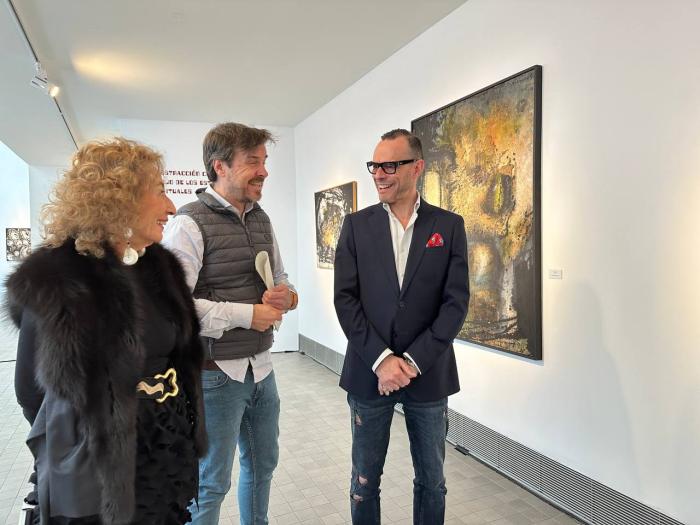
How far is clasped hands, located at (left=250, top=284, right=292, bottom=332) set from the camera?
5.32ft

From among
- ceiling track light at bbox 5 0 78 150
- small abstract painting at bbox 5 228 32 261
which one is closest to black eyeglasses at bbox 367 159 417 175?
ceiling track light at bbox 5 0 78 150

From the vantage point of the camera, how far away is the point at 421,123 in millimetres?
3639

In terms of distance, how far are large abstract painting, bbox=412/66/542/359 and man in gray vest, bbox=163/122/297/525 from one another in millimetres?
1544

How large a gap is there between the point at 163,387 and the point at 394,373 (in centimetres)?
81

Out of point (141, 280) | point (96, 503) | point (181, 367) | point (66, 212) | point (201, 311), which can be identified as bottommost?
point (96, 503)

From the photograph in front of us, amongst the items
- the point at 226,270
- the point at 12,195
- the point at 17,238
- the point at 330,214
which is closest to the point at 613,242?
the point at 226,270

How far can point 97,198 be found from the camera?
115cm

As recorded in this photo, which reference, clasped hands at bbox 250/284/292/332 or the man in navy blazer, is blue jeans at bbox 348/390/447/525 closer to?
the man in navy blazer

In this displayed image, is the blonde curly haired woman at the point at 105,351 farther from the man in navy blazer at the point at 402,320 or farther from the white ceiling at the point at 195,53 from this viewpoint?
the white ceiling at the point at 195,53

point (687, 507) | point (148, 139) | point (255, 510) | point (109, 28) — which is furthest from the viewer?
point (148, 139)

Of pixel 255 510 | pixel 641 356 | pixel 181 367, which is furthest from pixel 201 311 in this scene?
pixel 641 356

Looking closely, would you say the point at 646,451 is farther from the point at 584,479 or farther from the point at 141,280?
the point at 141,280

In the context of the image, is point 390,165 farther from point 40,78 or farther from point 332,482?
point 40,78

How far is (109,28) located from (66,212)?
10.1 feet
